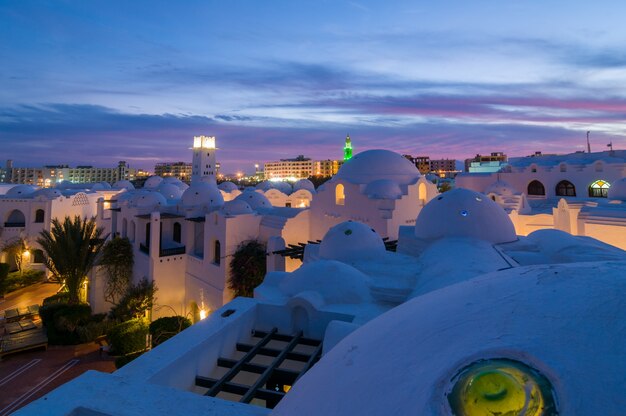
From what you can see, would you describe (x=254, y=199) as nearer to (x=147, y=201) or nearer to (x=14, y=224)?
(x=147, y=201)

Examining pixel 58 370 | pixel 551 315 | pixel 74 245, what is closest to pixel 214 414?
pixel 551 315

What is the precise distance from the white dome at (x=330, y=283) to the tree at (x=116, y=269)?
19000 mm

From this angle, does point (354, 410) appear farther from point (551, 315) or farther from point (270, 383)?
point (270, 383)

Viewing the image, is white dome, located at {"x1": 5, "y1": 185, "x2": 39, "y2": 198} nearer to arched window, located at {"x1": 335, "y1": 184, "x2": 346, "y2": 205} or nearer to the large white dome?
the large white dome

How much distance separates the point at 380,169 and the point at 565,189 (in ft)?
58.6

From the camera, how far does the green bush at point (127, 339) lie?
1534 cm

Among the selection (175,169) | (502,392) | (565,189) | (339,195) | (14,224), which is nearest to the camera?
(502,392)

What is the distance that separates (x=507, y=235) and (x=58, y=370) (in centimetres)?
1766

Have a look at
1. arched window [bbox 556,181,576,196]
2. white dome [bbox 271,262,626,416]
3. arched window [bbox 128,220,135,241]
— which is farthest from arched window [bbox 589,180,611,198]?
arched window [bbox 128,220,135,241]

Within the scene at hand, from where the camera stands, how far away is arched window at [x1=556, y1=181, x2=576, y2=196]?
88.9 ft

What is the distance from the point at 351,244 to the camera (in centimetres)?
1045

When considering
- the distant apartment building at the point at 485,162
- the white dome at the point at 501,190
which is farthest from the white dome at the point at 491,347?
the distant apartment building at the point at 485,162

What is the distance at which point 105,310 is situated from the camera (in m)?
23.1

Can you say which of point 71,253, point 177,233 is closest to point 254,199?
point 177,233
